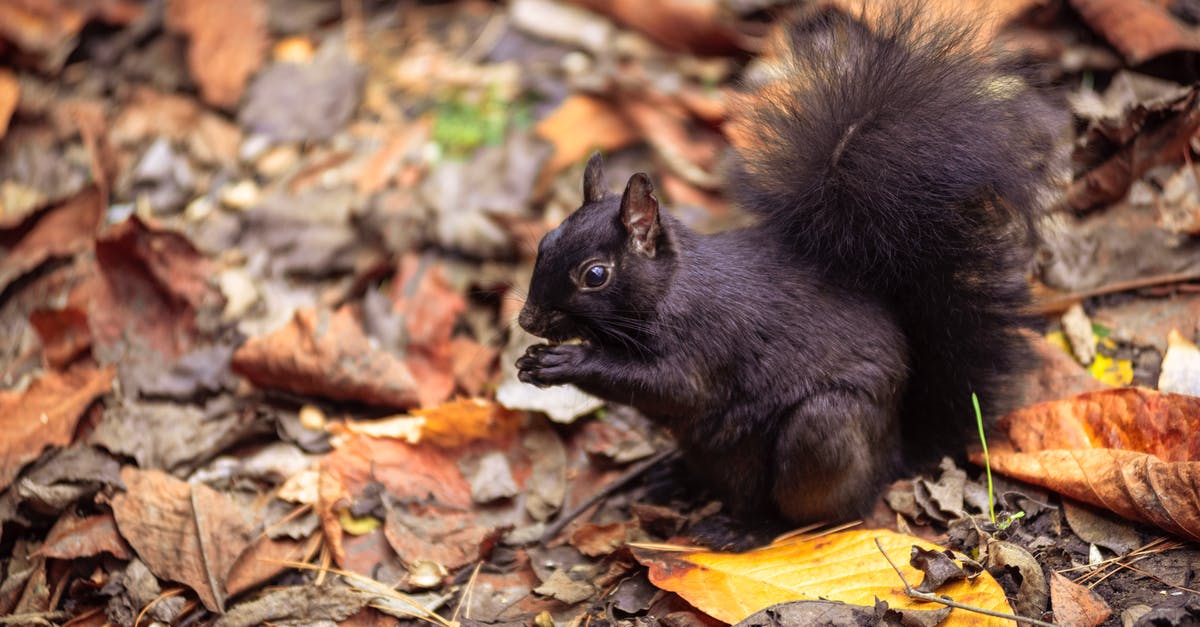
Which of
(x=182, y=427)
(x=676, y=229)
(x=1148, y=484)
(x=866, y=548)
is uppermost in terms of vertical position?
(x=676, y=229)

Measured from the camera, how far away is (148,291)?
4230 mm

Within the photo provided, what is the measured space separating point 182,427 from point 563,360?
170 centimetres

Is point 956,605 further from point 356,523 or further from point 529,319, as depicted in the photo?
point 356,523

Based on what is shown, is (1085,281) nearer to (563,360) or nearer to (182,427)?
(563,360)

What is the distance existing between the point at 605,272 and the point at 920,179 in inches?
38.3

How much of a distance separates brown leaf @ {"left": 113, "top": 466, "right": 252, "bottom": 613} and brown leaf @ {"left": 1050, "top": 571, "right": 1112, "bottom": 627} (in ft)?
8.25

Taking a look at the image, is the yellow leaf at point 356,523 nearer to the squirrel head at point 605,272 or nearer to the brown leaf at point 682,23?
the squirrel head at point 605,272

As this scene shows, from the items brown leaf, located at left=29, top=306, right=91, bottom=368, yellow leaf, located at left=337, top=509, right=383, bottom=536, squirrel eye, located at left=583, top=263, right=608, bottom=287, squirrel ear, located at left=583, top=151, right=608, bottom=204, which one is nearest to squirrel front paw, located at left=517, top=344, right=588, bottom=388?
squirrel eye, located at left=583, top=263, right=608, bottom=287

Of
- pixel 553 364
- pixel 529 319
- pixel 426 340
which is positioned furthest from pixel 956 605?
pixel 426 340

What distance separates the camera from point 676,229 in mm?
3254

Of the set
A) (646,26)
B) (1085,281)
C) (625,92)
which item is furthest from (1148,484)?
(646,26)

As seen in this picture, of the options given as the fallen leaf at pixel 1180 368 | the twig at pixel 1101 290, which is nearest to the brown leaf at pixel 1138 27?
the twig at pixel 1101 290

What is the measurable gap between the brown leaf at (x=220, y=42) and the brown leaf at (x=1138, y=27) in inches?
165

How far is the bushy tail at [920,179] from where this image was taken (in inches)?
116
